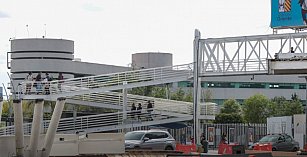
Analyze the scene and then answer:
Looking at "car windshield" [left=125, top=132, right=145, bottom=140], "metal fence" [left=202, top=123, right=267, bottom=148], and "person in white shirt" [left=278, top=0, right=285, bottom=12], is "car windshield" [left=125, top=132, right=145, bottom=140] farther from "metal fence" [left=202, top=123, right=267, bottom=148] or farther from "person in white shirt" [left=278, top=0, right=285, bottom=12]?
"metal fence" [left=202, top=123, right=267, bottom=148]

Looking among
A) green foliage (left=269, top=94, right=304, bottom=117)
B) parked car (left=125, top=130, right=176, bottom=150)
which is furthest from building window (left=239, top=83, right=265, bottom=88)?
parked car (left=125, top=130, right=176, bottom=150)

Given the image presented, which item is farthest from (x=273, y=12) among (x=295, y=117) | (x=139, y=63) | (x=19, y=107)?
(x=139, y=63)

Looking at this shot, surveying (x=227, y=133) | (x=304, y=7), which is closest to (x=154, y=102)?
(x=227, y=133)

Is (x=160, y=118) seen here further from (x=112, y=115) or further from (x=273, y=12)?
(x=273, y=12)

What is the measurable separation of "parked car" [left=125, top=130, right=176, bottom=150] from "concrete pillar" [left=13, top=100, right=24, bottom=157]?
48.5ft

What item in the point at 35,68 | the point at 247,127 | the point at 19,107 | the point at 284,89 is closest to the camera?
the point at 19,107

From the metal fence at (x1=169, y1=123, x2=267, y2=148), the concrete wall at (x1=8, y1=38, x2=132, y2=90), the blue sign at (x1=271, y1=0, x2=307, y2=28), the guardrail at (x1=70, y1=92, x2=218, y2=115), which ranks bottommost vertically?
the metal fence at (x1=169, y1=123, x2=267, y2=148)

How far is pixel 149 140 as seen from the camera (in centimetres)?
3912

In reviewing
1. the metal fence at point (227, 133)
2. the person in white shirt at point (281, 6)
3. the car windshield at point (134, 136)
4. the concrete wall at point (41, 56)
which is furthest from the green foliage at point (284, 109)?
the concrete wall at point (41, 56)

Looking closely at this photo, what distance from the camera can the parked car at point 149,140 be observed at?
37.9m

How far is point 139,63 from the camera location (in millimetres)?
134500

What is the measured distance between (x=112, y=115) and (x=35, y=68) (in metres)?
82.5

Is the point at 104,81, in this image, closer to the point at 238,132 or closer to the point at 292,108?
the point at 238,132

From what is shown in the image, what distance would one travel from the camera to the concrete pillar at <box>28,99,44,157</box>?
22.2 meters
